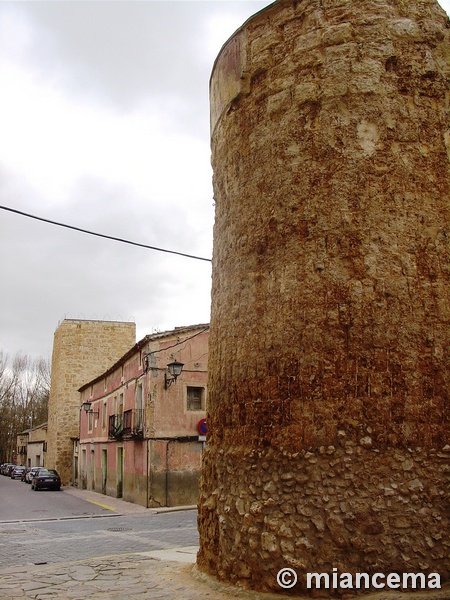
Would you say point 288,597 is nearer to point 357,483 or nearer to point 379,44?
point 357,483

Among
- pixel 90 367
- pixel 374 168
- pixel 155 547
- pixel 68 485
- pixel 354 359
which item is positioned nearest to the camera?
pixel 354 359

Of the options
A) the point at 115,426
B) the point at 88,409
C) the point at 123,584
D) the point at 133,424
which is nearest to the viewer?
the point at 123,584

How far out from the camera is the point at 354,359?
4.39 m

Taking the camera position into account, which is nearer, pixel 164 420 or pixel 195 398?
pixel 164 420

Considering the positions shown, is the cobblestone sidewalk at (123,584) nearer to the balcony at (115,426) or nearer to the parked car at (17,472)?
the balcony at (115,426)

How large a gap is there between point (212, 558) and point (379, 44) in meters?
4.52

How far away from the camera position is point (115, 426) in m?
22.1

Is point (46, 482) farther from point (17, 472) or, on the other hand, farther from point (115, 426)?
point (17, 472)

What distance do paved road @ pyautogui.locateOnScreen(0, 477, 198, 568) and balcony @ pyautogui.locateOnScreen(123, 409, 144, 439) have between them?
7.92 ft

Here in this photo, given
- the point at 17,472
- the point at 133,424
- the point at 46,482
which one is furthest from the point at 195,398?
the point at 17,472

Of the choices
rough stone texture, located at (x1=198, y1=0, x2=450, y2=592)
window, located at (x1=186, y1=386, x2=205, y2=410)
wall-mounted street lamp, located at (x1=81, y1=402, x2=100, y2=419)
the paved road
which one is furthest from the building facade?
rough stone texture, located at (x1=198, y1=0, x2=450, y2=592)

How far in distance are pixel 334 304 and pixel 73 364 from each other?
31.7 metres

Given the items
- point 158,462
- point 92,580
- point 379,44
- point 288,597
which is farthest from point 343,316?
point 158,462

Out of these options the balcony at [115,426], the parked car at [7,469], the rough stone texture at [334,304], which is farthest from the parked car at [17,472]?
the rough stone texture at [334,304]
